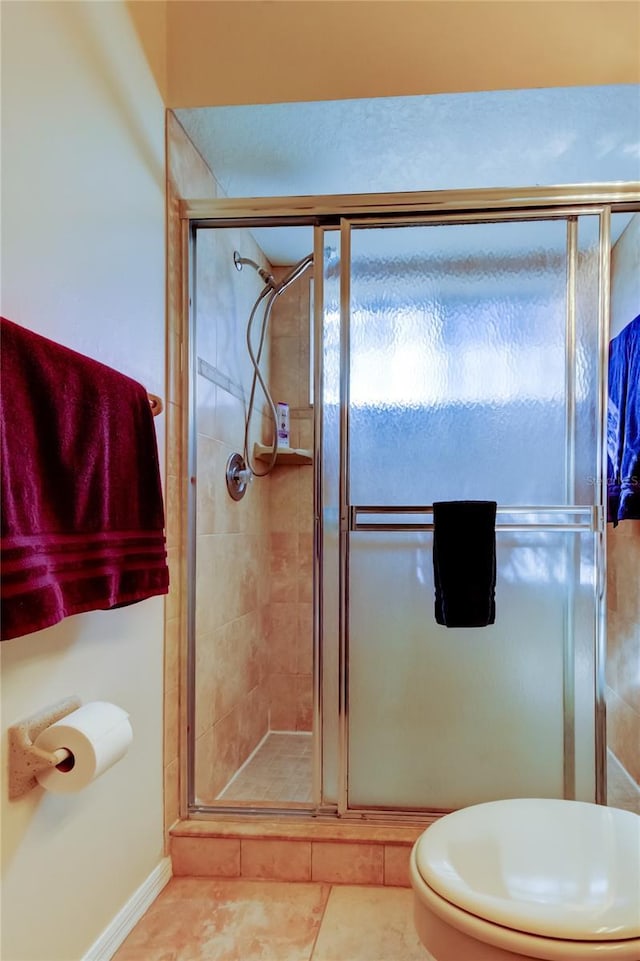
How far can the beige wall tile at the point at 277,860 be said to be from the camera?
176cm

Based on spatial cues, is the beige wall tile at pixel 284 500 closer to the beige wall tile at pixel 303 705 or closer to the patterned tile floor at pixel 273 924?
the beige wall tile at pixel 303 705

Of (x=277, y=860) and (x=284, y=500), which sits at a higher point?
(x=284, y=500)

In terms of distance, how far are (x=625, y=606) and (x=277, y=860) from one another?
1.38 metres

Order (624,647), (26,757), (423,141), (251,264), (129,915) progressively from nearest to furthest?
(26,757)
(129,915)
(423,141)
(624,647)
(251,264)

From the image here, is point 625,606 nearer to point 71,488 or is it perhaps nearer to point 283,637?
point 283,637

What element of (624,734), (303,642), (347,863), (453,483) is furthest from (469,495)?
(303,642)

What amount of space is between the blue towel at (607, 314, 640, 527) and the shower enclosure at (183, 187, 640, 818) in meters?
0.18

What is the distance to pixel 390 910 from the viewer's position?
162 centimetres

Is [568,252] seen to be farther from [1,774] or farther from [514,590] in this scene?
[1,774]

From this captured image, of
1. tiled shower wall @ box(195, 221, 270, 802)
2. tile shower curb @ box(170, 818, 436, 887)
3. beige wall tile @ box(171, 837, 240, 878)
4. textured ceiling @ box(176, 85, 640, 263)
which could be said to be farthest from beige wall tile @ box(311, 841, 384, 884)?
textured ceiling @ box(176, 85, 640, 263)

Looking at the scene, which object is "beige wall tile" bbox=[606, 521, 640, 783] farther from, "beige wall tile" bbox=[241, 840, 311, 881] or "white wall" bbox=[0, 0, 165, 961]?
"white wall" bbox=[0, 0, 165, 961]

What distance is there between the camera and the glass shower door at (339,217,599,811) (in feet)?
5.91

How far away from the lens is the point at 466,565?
1.73 m

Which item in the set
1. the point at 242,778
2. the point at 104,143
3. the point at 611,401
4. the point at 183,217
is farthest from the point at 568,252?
the point at 242,778
